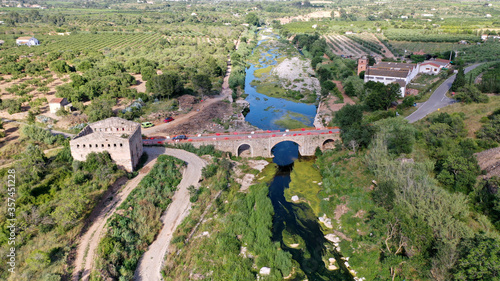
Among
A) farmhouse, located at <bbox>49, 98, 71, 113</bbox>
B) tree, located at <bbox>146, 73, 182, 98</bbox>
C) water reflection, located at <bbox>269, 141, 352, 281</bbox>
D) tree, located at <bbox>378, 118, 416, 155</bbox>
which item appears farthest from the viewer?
tree, located at <bbox>146, 73, 182, 98</bbox>

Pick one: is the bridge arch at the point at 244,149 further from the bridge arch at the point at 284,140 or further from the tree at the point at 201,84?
the tree at the point at 201,84

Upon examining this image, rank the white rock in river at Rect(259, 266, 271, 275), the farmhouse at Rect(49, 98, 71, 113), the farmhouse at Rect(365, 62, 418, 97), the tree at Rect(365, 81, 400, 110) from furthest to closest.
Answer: the farmhouse at Rect(365, 62, 418, 97), the tree at Rect(365, 81, 400, 110), the farmhouse at Rect(49, 98, 71, 113), the white rock in river at Rect(259, 266, 271, 275)

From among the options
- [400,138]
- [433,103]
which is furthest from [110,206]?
[433,103]

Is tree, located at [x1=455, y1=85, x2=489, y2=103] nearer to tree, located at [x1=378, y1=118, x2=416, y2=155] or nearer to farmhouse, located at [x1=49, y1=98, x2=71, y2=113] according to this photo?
tree, located at [x1=378, y1=118, x2=416, y2=155]

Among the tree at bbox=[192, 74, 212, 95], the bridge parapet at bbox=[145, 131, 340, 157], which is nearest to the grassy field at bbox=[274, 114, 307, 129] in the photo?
the bridge parapet at bbox=[145, 131, 340, 157]

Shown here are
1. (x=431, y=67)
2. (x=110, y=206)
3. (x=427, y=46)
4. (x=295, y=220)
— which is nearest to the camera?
(x=110, y=206)

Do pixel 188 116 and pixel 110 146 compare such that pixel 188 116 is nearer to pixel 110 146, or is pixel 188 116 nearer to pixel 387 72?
pixel 110 146
